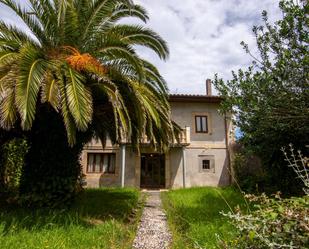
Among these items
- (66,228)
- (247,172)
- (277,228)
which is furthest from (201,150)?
(277,228)

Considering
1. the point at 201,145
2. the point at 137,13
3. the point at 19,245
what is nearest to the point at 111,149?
the point at 201,145

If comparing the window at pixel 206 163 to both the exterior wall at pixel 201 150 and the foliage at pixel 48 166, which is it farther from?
the foliage at pixel 48 166

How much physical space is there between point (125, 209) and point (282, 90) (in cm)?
638

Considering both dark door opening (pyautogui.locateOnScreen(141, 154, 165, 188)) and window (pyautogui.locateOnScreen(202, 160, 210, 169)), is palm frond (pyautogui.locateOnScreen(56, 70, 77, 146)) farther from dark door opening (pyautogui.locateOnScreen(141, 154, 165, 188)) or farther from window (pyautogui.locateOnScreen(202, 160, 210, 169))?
window (pyautogui.locateOnScreen(202, 160, 210, 169))

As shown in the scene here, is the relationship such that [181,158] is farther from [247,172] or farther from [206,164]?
[247,172]

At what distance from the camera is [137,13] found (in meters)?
10.6

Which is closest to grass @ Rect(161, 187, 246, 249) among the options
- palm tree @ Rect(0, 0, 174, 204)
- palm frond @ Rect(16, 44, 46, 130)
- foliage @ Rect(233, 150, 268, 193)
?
palm tree @ Rect(0, 0, 174, 204)

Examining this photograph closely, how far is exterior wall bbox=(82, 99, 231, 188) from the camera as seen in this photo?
2120 centimetres

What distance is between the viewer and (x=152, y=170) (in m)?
22.3

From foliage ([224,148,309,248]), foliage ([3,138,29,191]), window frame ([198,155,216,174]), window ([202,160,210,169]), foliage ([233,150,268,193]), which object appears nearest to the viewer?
foliage ([224,148,309,248])

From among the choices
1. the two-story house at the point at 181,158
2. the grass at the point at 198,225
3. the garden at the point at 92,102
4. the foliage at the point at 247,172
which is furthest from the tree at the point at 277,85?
the two-story house at the point at 181,158

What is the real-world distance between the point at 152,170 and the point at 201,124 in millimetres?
4849

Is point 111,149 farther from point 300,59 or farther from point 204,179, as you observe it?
point 300,59

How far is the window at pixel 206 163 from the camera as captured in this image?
21545 millimetres
